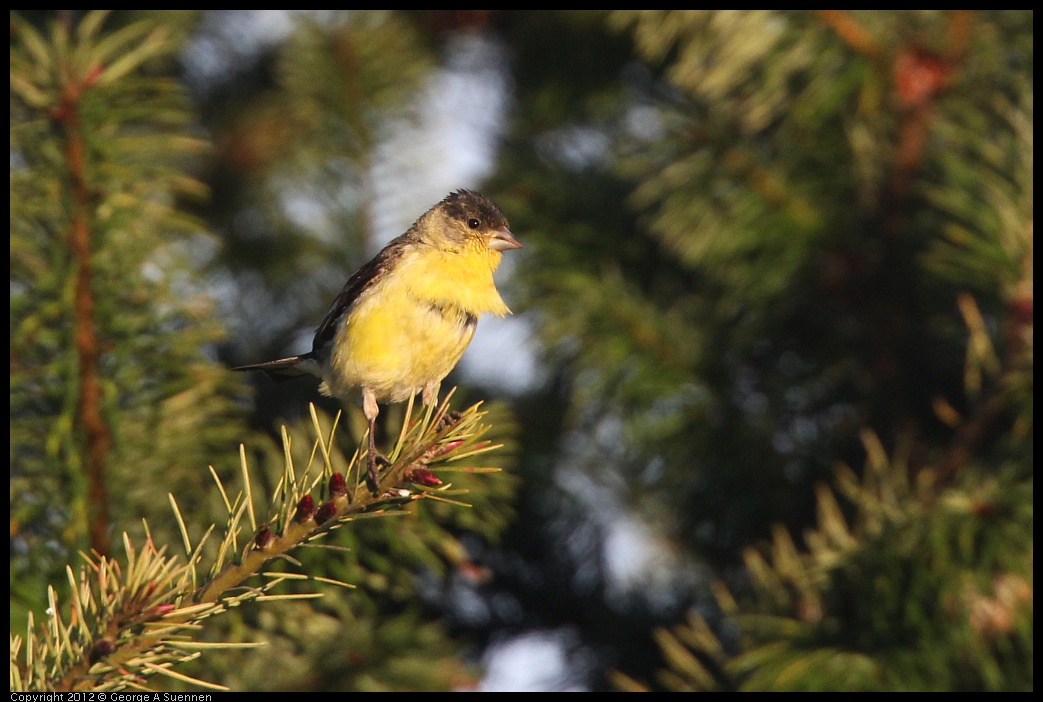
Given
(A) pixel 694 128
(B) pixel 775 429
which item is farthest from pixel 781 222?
(B) pixel 775 429

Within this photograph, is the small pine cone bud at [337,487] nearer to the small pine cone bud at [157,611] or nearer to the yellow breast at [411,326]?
the small pine cone bud at [157,611]

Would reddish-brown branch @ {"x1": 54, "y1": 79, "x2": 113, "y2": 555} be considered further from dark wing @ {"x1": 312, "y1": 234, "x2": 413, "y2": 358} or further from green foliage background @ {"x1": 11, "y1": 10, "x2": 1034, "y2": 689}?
dark wing @ {"x1": 312, "y1": 234, "x2": 413, "y2": 358}

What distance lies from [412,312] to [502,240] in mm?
519

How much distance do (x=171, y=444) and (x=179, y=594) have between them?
80cm

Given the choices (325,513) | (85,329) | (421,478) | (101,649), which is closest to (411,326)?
(85,329)

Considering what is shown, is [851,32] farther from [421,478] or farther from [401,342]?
[421,478]

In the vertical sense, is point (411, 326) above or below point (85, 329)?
below

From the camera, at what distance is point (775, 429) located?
3256 millimetres

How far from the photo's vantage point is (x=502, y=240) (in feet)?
11.8

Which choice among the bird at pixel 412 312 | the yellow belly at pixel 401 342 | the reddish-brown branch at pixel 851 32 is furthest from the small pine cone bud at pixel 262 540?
the reddish-brown branch at pixel 851 32

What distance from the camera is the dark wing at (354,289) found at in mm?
3494

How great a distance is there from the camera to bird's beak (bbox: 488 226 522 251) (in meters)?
3.57

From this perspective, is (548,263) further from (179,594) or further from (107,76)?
(179,594)

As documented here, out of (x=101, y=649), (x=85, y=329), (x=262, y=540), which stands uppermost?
(x=85, y=329)
